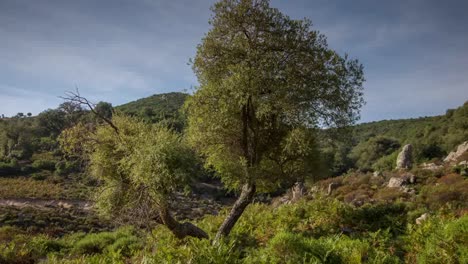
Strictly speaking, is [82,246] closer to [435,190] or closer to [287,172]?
[287,172]

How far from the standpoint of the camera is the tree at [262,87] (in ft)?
31.9

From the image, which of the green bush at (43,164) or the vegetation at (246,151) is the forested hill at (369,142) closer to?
the green bush at (43,164)

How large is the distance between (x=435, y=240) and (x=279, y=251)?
10.3 feet

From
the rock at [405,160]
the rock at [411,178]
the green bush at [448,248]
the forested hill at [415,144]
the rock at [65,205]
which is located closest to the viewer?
the green bush at [448,248]

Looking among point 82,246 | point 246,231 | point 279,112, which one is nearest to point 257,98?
point 279,112

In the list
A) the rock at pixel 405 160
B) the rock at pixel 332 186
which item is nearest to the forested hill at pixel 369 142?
the rock at pixel 405 160

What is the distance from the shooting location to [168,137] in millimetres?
9359

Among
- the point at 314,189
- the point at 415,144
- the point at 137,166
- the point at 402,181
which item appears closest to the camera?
the point at 137,166

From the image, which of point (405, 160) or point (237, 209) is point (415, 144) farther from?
point (237, 209)

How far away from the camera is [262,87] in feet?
31.5

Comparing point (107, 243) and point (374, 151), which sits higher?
point (374, 151)

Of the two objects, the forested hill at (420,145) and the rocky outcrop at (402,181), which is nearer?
the rocky outcrop at (402,181)

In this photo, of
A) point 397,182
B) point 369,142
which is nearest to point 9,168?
point 397,182

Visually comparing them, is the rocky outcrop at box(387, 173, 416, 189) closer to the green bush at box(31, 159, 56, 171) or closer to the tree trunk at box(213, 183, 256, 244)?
the tree trunk at box(213, 183, 256, 244)
